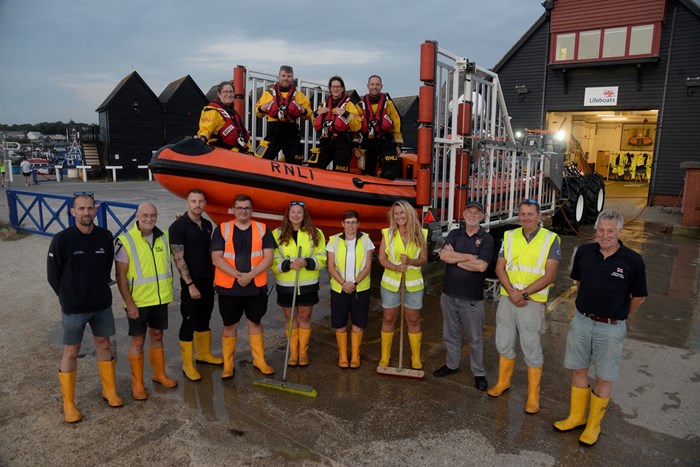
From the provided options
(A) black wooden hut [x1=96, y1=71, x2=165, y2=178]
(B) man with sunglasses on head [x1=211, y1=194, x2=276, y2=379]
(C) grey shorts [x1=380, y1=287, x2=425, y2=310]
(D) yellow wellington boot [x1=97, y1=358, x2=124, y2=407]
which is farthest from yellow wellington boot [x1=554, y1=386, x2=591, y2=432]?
(A) black wooden hut [x1=96, y1=71, x2=165, y2=178]

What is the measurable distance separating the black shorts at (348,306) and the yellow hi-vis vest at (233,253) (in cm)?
63

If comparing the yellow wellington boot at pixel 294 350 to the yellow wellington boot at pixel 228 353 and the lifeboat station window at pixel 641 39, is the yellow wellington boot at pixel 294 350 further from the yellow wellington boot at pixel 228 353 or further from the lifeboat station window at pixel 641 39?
the lifeboat station window at pixel 641 39

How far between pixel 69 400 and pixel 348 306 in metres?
2.10

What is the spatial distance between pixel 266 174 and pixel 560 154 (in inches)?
218

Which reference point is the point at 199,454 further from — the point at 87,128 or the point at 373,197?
the point at 87,128

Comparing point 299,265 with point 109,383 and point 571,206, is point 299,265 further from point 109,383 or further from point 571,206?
point 571,206

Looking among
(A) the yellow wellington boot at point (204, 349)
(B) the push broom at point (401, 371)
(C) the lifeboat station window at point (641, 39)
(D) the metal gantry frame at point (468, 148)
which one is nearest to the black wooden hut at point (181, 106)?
(C) the lifeboat station window at point (641, 39)

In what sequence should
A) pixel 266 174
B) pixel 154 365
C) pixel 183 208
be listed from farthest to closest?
pixel 183 208, pixel 266 174, pixel 154 365

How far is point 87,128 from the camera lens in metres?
26.0

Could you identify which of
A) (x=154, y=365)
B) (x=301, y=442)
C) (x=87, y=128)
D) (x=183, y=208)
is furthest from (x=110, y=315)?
(x=87, y=128)

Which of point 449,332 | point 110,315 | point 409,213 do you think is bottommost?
point 449,332

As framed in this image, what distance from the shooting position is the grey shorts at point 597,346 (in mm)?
2948

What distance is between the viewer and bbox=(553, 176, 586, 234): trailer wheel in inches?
405

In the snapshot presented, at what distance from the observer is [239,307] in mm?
3885
